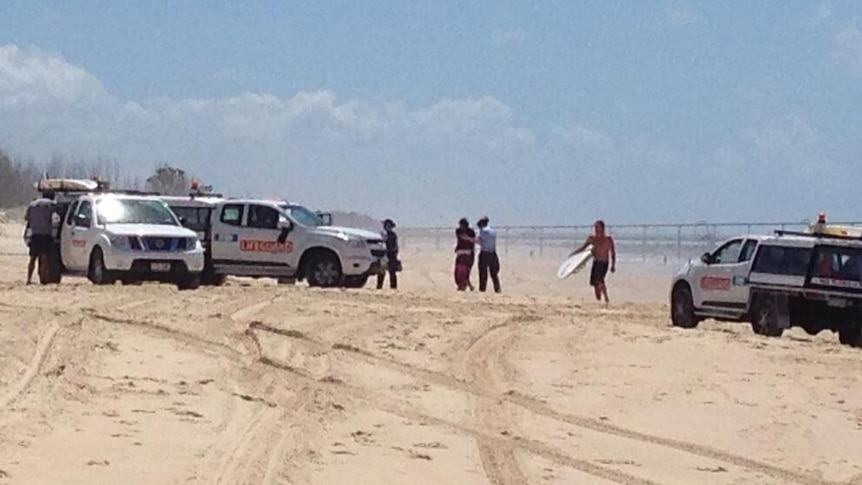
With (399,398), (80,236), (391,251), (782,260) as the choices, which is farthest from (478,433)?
(391,251)

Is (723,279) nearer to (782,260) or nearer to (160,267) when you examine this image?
(782,260)

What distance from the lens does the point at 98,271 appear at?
27.2 m

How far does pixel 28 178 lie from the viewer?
112m

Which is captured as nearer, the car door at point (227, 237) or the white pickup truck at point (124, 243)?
the white pickup truck at point (124, 243)

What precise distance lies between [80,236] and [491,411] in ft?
54.5

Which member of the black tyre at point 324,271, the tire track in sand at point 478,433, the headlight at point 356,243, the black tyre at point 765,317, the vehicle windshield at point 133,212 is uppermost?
the vehicle windshield at point 133,212

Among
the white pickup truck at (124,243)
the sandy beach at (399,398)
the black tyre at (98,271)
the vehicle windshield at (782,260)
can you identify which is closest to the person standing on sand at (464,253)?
the white pickup truck at (124,243)

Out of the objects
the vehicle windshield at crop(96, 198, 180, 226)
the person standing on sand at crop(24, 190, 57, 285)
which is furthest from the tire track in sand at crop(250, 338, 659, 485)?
the person standing on sand at crop(24, 190, 57, 285)

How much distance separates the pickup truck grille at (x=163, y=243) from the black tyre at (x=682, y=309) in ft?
27.9

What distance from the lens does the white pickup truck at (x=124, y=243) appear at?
26797mm

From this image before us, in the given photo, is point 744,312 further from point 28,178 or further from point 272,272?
point 28,178

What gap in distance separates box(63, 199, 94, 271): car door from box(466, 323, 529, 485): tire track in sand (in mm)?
10303

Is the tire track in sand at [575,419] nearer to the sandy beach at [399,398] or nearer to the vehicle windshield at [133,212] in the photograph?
the sandy beach at [399,398]

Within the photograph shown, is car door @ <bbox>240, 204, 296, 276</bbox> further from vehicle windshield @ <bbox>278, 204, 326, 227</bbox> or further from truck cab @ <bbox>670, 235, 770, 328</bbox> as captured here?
truck cab @ <bbox>670, 235, 770, 328</bbox>
